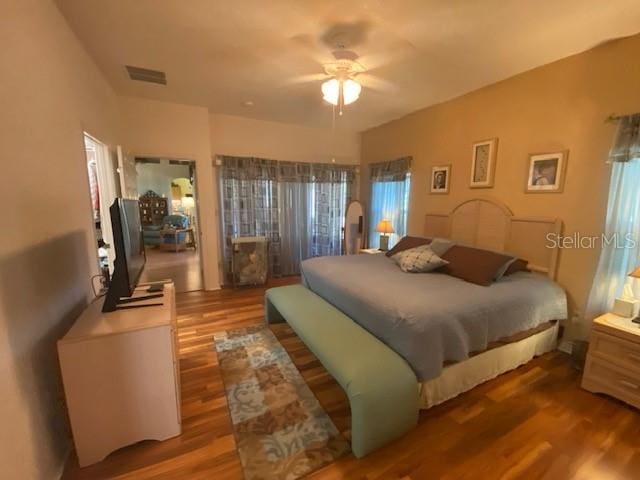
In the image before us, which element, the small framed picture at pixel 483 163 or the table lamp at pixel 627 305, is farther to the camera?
the small framed picture at pixel 483 163

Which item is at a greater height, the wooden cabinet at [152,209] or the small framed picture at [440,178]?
the small framed picture at [440,178]

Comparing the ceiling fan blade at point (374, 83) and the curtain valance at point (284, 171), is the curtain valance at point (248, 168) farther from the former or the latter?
the ceiling fan blade at point (374, 83)

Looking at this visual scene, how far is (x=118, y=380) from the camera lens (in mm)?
1422

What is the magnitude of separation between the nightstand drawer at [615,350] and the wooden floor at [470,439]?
311mm

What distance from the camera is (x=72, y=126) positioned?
191 centimetres

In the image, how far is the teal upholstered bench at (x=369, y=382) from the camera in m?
1.46

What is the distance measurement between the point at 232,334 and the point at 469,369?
2.16m

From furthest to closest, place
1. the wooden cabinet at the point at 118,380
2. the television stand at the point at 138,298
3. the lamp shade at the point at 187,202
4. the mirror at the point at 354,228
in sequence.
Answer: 1. the lamp shade at the point at 187,202
2. the mirror at the point at 354,228
3. the television stand at the point at 138,298
4. the wooden cabinet at the point at 118,380

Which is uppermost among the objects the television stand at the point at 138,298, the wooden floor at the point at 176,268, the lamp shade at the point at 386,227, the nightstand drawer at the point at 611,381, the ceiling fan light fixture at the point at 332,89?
the ceiling fan light fixture at the point at 332,89

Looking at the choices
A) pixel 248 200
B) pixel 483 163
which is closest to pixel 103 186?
pixel 248 200

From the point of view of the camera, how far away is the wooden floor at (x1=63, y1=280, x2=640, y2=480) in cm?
142

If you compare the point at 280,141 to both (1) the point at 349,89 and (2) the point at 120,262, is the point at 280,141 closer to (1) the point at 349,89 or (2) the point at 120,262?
(1) the point at 349,89

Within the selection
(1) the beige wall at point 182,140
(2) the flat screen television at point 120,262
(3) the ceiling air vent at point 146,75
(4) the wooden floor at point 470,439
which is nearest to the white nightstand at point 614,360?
(4) the wooden floor at point 470,439

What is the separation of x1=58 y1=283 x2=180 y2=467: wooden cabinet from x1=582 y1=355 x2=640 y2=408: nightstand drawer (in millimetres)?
2851
